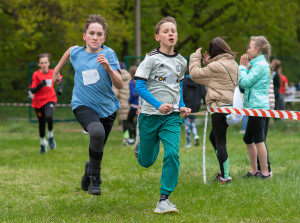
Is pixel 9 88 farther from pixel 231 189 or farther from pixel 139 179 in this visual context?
pixel 231 189

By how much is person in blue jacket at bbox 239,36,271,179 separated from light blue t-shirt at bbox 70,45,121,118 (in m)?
2.14

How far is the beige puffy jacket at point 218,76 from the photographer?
6977 mm

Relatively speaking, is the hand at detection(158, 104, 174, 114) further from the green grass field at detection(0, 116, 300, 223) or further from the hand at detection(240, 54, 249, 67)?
the hand at detection(240, 54, 249, 67)

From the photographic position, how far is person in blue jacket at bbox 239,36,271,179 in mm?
7117

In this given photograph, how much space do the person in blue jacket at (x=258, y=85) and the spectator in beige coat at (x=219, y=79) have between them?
0.19 meters

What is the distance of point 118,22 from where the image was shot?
23.6 m

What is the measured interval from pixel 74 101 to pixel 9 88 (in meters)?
17.7

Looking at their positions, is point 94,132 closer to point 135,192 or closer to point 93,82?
point 93,82

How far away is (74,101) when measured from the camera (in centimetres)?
579

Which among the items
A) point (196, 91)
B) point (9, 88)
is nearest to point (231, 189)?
point (196, 91)

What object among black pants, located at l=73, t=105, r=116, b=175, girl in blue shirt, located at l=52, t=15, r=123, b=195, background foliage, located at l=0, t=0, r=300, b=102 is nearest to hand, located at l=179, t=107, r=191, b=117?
girl in blue shirt, located at l=52, t=15, r=123, b=195

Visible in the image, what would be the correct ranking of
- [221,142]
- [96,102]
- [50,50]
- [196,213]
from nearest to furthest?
[196,213] → [96,102] → [221,142] → [50,50]

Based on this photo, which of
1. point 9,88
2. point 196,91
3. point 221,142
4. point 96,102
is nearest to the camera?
point 96,102

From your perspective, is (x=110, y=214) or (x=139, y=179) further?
(x=139, y=179)
